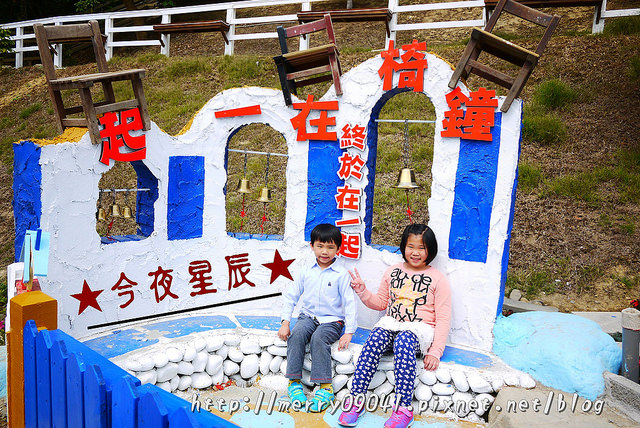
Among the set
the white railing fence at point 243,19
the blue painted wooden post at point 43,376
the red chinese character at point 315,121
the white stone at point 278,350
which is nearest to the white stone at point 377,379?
the white stone at point 278,350

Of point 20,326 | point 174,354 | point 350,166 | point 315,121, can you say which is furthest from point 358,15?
point 20,326

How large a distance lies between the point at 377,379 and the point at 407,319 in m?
0.49

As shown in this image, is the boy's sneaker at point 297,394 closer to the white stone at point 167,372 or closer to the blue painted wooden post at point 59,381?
the white stone at point 167,372

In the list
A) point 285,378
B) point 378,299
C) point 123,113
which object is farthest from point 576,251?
point 123,113

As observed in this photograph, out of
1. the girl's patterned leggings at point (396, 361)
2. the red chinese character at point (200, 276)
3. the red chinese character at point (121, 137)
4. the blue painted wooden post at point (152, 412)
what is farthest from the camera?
the red chinese character at point (200, 276)

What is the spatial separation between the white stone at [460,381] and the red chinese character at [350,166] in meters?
1.80

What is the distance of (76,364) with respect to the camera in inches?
84.0

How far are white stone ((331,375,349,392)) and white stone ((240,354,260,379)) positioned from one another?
0.66 meters

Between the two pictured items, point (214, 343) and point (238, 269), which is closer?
point (214, 343)

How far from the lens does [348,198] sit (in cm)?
466

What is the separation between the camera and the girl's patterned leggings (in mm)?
3535

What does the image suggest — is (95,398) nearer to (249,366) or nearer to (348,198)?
(249,366)

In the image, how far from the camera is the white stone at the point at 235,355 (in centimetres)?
421

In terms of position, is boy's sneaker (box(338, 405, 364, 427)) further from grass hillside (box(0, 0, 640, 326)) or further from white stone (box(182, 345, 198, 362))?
grass hillside (box(0, 0, 640, 326))
